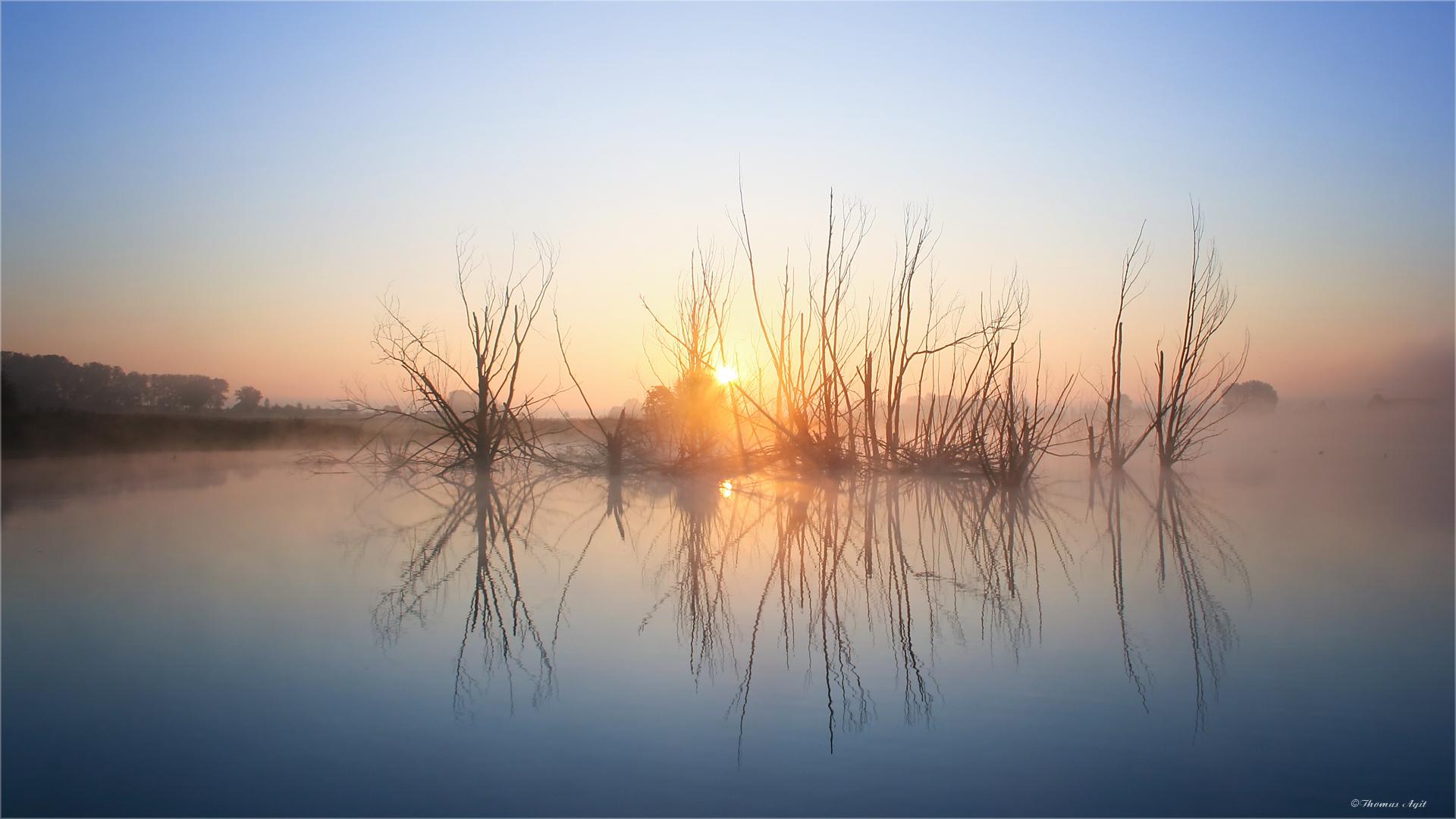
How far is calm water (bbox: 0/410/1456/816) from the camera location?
1.27 meters

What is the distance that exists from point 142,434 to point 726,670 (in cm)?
1166

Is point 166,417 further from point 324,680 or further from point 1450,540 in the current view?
point 1450,540

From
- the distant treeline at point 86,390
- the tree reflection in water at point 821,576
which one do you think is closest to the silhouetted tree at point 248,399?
the distant treeline at point 86,390

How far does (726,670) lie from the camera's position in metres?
1.82

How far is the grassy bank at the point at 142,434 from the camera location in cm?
866

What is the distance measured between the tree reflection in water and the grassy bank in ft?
22.7

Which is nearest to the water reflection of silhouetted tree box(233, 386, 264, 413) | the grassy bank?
the grassy bank

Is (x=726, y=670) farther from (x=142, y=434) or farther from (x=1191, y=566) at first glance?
(x=142, y=434)

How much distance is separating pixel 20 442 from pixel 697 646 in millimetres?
10370

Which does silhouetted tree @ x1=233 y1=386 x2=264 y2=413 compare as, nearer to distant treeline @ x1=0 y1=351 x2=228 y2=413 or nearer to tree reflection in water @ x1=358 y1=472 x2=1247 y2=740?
distant treeline @ x1=0 y1=351 x2=228 y2=413

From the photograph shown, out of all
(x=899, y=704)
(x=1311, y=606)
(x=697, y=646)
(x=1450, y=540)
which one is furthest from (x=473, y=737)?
(x=1450, y=540)

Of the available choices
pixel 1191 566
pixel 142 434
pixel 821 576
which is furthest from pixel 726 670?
pixel 142 434

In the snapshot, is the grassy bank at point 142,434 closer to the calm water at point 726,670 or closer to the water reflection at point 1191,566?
the calm water at point 726,670

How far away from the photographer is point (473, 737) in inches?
56.9
